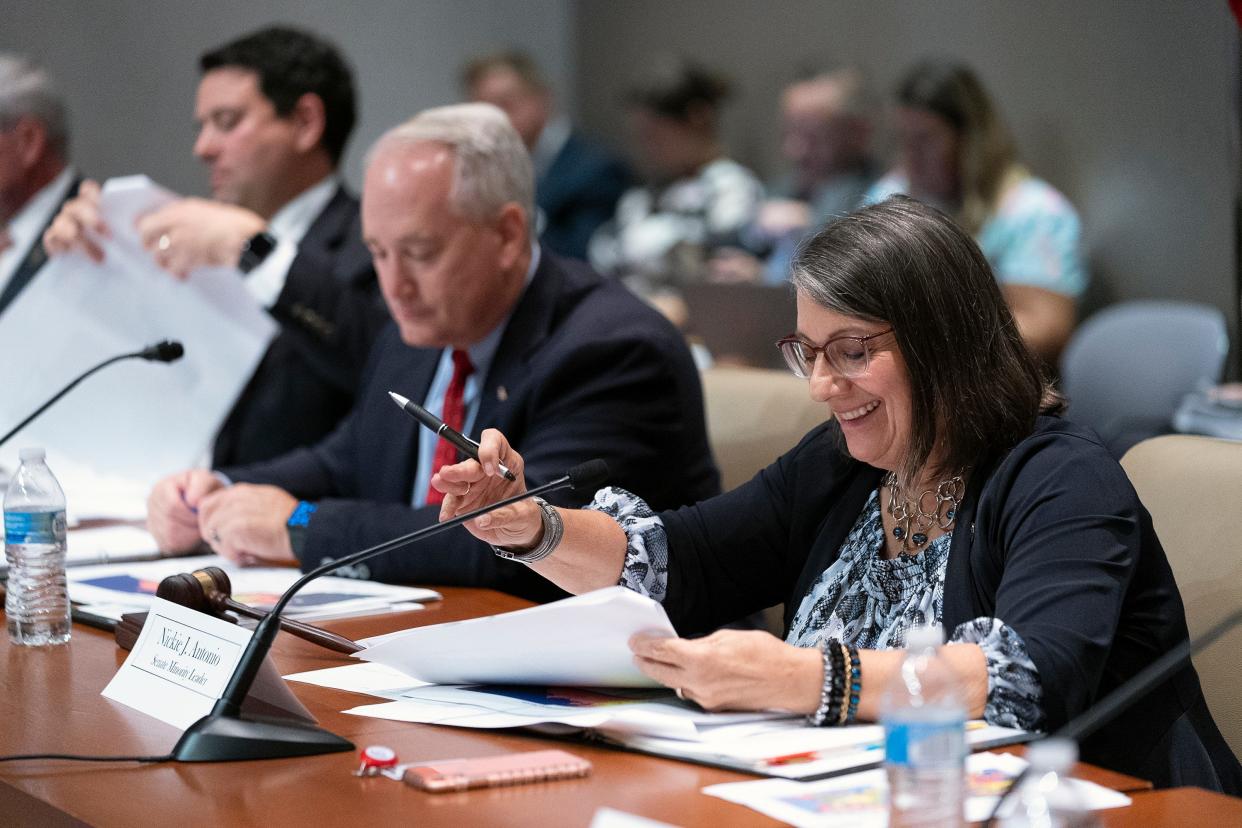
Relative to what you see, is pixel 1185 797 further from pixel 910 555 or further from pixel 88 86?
pixel 88 86

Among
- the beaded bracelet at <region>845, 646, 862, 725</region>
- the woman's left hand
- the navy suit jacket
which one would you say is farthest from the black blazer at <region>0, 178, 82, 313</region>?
the navy suit jacket

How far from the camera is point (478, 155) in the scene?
262cm

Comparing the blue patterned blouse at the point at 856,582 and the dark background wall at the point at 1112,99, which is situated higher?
the dark background wall at the point at 1112,99

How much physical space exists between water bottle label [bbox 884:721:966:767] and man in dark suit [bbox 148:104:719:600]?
4.16 ft

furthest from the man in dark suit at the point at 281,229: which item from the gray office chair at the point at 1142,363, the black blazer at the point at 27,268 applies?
the gray office chair at the point at 1142,363

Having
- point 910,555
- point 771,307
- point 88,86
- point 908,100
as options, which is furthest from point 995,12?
point 910,555

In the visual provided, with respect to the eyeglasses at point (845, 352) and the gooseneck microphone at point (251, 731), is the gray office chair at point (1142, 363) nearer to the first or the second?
the eyeglasses at point (845, 352)

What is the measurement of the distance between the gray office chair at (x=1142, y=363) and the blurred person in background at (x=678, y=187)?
177cm

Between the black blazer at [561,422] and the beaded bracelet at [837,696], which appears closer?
the beaded bracelet at [837,696]

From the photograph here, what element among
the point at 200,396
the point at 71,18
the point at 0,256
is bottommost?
the point at 200,396

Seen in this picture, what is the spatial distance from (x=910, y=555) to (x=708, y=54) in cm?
554

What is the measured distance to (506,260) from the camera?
8.66 feet

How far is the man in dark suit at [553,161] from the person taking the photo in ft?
22.1

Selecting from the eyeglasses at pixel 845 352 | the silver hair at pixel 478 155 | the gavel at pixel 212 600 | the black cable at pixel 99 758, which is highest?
the silver hair at pixel 478 155
